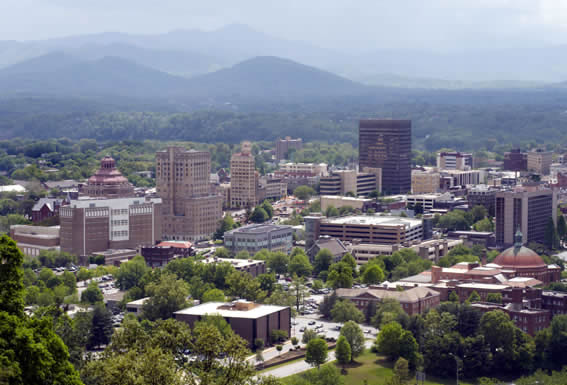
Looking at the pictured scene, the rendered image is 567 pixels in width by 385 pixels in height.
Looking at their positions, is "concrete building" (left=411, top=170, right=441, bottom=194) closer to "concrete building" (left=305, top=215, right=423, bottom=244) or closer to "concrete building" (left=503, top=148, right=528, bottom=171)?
"concrete building" (left=503, top=148, right=528, bottom=171)

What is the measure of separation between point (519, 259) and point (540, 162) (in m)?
95.0

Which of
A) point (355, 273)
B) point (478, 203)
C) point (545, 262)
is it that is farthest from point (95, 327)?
point (478, 203)

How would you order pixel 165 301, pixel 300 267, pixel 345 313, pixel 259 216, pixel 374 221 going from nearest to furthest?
pixel 165 301
pixel 345 313
pixel 300 267
pixel 374 221
pixel 259 216

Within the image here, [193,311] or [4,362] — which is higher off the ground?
[4,362]

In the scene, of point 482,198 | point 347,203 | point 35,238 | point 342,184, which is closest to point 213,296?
point 35,238

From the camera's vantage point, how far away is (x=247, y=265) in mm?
78875

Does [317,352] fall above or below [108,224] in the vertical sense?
below

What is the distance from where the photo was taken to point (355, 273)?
80125 mm

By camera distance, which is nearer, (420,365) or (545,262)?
(420,365)

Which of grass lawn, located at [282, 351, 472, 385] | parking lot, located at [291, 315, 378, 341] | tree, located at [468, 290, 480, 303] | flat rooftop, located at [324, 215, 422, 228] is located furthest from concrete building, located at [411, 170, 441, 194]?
grass lawn, located at [282, 351, 472, 385]

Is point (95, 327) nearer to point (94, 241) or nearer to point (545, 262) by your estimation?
point (94, 241)

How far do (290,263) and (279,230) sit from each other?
439 inches

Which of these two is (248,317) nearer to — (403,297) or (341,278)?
(403,297)

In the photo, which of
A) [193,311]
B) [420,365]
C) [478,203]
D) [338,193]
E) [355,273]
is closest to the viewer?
[420,365]
